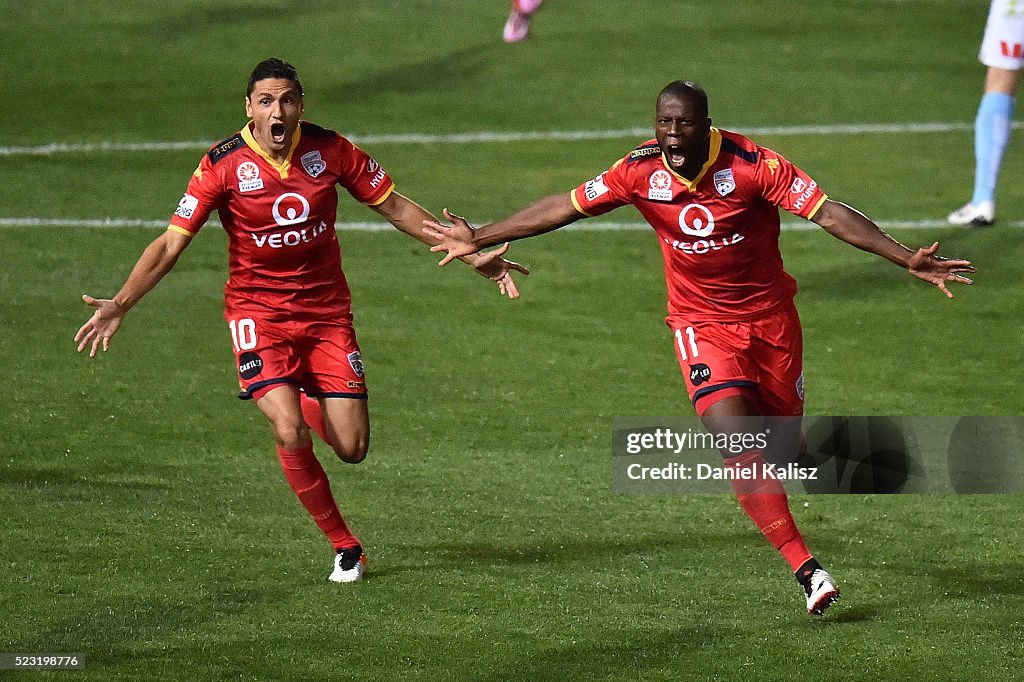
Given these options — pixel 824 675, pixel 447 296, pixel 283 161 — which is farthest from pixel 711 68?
pixel 824 675

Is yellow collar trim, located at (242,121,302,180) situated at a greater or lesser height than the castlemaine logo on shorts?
greater

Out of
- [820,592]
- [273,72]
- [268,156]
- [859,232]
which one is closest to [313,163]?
[268,156]

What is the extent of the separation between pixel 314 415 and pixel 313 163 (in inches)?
47.5

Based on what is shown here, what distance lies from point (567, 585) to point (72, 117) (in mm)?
11071

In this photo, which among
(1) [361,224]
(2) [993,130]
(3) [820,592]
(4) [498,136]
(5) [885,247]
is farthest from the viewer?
(4) [498,136]

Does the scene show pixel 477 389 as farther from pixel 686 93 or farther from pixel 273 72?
pixel 686 93

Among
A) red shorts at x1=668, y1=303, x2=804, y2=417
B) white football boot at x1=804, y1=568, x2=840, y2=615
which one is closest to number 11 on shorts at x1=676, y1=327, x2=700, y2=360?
red shorts at x1=668, y1=303, x2=804, y2=417

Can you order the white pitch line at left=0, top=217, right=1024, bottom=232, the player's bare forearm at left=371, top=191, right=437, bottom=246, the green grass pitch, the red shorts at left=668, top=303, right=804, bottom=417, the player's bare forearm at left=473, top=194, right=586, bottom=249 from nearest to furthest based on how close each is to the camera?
the green grass pitch → the red shorts at left=668, top=303, right=804, bottom=417 → the player's bare forearm at left=473, top=194, right=586, bottom=249 → the player's bare forearm at left=371, top=191, right=437, bottom=246 → the white pitch line at left=0, top=217, right=1024, bottom=232

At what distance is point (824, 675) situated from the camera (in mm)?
6680

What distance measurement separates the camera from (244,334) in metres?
7.84

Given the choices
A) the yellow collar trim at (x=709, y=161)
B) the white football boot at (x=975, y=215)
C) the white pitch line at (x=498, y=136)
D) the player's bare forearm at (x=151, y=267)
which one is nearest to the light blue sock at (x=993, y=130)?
the white football boot at (x=975, y=215)

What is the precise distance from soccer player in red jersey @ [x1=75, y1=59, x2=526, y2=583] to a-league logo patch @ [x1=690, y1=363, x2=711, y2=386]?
3.24 ft

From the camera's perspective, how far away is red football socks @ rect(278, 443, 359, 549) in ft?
25.4

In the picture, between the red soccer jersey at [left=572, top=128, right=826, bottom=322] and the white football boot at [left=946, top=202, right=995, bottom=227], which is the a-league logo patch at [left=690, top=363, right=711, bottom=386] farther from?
the white football boot at [left=946, top=202, right=995, bottom=227]
